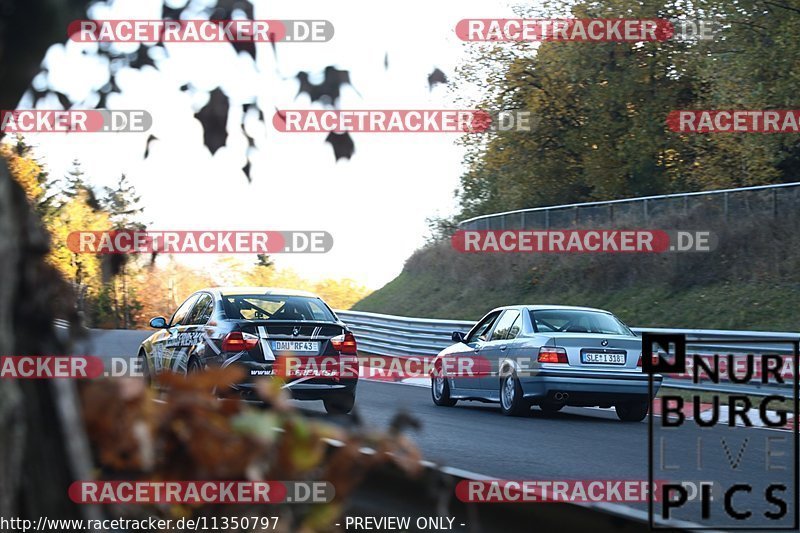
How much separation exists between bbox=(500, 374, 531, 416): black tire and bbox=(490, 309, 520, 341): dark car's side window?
0.64 metres

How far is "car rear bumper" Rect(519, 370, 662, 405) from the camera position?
14.2 m

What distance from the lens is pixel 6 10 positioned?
9.09 feet

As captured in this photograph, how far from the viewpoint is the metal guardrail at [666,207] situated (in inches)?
1049

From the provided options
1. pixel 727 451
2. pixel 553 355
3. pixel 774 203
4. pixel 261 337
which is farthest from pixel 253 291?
pixel 774 203

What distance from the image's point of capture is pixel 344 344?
45.4 ft

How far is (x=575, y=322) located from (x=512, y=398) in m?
1.29

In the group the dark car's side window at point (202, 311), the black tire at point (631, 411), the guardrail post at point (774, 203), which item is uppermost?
the guardrail post at point (774, 203)

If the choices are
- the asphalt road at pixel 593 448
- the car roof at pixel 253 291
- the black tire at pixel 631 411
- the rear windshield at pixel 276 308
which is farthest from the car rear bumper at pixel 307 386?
the black tire at pixel 631 411

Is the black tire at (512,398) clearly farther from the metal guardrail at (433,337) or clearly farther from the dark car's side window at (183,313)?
the dark car's side window at (183,313)

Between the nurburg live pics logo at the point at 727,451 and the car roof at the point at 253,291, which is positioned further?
the car roof at the point at 253,291

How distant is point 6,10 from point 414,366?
2483 cm

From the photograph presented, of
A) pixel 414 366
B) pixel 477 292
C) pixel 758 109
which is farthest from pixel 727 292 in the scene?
pixel 477 292

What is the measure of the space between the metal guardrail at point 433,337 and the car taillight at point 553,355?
2818 mm

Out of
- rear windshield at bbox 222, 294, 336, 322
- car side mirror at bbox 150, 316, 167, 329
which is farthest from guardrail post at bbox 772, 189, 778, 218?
car side mirror at bbox 150, 316, 167, 329
